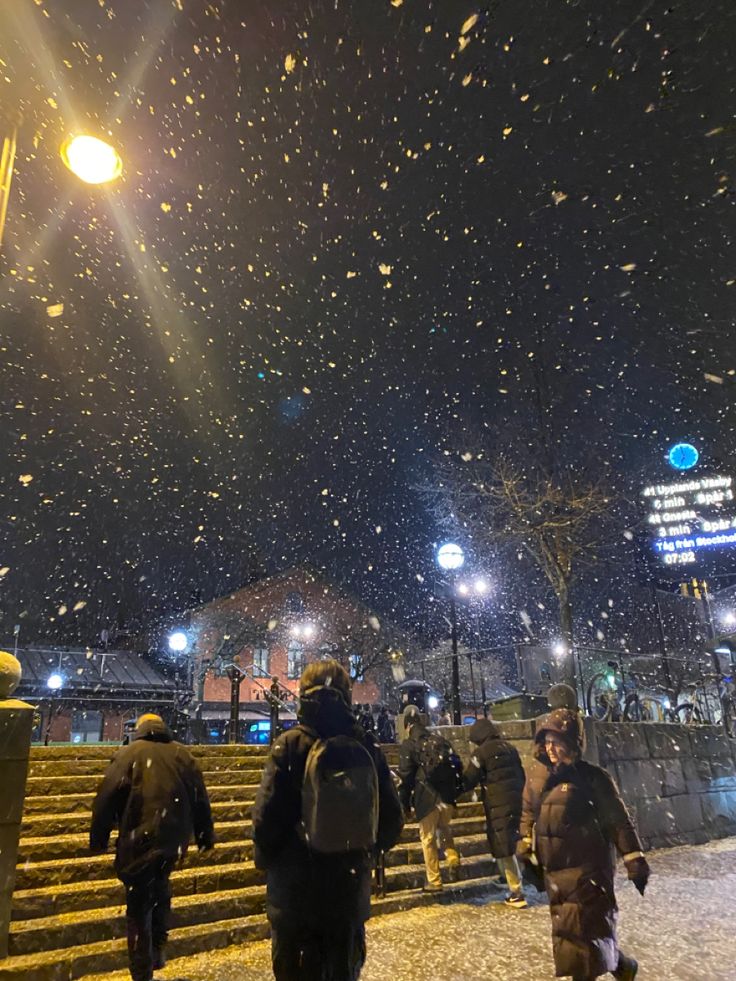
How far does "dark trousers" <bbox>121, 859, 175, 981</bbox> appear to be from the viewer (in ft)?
13.6

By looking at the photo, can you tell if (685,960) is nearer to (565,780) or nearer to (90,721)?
(565,780)

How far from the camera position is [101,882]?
5.67 m

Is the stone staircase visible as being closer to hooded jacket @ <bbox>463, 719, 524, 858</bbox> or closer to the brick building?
hooded jacket @ <bbox>463, 719, 524, 858</bbox>

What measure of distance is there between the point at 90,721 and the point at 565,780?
34.9 m

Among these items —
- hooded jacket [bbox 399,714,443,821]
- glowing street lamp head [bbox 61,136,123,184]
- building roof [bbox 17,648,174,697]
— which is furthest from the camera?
building roof [bbox 17,648,174,697]

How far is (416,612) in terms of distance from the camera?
43969 millimetres

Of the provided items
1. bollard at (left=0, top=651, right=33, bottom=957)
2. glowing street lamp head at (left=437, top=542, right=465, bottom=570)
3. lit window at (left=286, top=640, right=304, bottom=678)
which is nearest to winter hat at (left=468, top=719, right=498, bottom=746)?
bollard at (left=0, top=651, right=33, bottom=957)

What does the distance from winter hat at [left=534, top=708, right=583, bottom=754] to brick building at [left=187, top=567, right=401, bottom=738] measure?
3368 cm

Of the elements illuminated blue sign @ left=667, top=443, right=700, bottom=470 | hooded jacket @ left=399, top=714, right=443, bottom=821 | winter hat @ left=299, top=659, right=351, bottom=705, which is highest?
illuminated blue sign @ left=667, top=443, right=700, bottom=470

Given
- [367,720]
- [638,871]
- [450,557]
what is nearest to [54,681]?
[367,720]

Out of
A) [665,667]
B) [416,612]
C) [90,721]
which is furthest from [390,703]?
[665,667]

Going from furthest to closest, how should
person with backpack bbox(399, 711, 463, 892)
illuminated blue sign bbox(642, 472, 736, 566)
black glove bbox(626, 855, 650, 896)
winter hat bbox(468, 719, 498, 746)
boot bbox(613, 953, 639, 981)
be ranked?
illuminated blue sign bbox(642, 472, 736, 566), winter hat bbox(468, 719, 498, 746), person with backpack bbox(399, 711, 463, 892), boot bbox(613, 953, 639, 981), black glove bbox(626, 855, 650, 896)

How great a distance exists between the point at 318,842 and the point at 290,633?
39643 millimetres

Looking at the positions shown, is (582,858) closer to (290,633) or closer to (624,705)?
(624,705)
